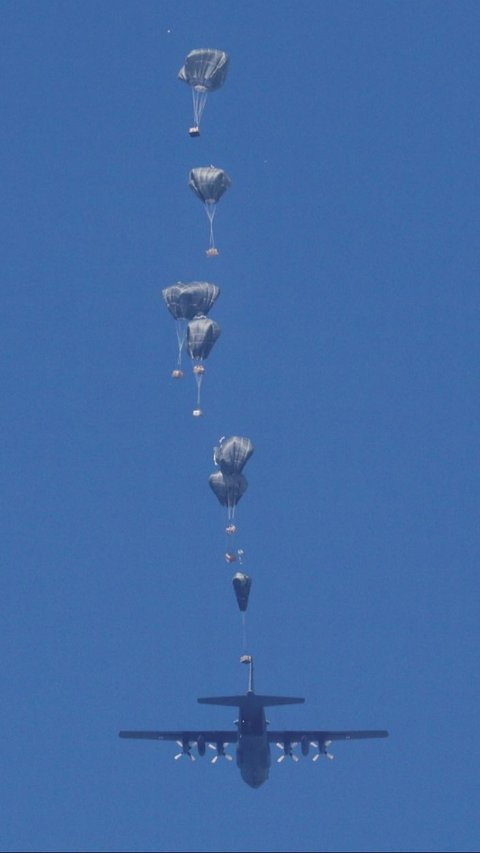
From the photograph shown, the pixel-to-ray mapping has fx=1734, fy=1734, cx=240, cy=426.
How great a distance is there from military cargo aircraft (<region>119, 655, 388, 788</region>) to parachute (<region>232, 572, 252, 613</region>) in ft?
14.9

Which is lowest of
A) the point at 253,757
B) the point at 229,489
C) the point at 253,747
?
the point at 253,757

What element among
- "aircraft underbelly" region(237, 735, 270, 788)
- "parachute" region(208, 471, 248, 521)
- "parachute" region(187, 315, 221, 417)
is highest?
"parachute" region(187, 315, 221, 417)

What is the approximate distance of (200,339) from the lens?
11969cm

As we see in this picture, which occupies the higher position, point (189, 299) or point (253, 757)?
point (189, 299)

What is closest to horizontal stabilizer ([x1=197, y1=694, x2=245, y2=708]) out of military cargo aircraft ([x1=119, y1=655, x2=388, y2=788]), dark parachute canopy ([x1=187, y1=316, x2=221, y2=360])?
military cargo aircraft ([x1=119, y1=655, x2=388, y2=788])

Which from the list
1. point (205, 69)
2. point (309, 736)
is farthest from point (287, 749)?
point (205, 69)

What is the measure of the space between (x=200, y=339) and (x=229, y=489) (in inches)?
415

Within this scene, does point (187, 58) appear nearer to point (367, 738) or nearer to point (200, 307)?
point (200, 307)

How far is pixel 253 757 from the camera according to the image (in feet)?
424

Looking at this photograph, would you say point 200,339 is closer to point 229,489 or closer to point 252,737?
point 229,489

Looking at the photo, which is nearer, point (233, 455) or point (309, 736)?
point (233, 455)

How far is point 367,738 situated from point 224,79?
6086 centimetres

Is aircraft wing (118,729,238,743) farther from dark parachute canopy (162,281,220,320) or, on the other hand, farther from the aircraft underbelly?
dark parachute canopy (162,281,220,320)

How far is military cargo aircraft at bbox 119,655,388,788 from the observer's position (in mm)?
125875
